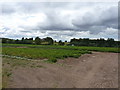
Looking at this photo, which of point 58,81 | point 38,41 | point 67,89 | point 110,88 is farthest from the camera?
point 38,41

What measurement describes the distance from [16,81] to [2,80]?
585 mm

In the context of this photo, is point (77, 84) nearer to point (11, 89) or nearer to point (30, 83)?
point (30, 83)

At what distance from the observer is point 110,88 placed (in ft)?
21.0

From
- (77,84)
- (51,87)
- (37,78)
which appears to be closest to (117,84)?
(77,84)

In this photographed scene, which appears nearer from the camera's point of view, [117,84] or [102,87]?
[102,87]

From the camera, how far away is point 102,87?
648 centimetres

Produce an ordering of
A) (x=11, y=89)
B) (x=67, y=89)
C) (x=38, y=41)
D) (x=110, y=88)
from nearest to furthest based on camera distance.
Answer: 1. (x=11, y=89)
2. (x=67, y=89)
3. (x=110, y=88)
4. (x=38, y=41)

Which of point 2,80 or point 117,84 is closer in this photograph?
point 2,80

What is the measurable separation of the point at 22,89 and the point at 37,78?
4.87 ft

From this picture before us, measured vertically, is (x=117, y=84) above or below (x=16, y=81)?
below

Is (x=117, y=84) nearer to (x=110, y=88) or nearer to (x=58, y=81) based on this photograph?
(x=110, y=88)

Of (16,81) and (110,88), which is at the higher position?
(16,81)

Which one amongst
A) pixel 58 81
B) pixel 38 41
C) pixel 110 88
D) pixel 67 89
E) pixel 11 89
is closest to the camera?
pixel 11 89

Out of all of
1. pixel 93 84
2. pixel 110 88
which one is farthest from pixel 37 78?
pixel 110 88
